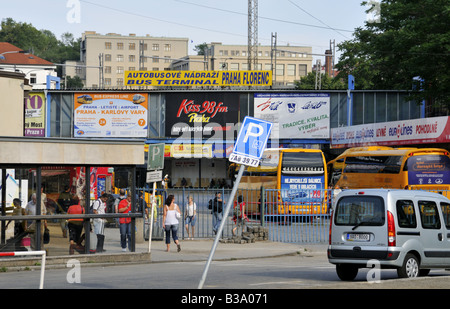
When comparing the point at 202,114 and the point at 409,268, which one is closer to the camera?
the point at 409,268

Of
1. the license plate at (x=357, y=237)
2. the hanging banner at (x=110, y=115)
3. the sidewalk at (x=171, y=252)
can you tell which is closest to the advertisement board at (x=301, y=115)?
the hanging banner at (x=110, y=115)

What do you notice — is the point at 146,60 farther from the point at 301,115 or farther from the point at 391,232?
the point at 391,232

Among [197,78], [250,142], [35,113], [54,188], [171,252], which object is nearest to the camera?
[250,142]

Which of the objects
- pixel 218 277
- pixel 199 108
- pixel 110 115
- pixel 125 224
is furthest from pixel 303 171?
pixel 110 115

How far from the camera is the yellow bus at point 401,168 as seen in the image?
115 ft

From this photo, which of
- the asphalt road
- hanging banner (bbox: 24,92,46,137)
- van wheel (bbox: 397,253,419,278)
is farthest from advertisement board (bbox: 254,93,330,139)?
van wheel (bbox: 397,253,419,278)

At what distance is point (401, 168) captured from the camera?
3612 cm

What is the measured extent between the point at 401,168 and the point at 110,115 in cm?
3352

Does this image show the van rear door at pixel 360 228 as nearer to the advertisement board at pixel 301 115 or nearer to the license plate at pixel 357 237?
the license plate at pixel 357 237

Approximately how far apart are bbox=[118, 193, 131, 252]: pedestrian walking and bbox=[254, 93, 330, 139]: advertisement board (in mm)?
42949
